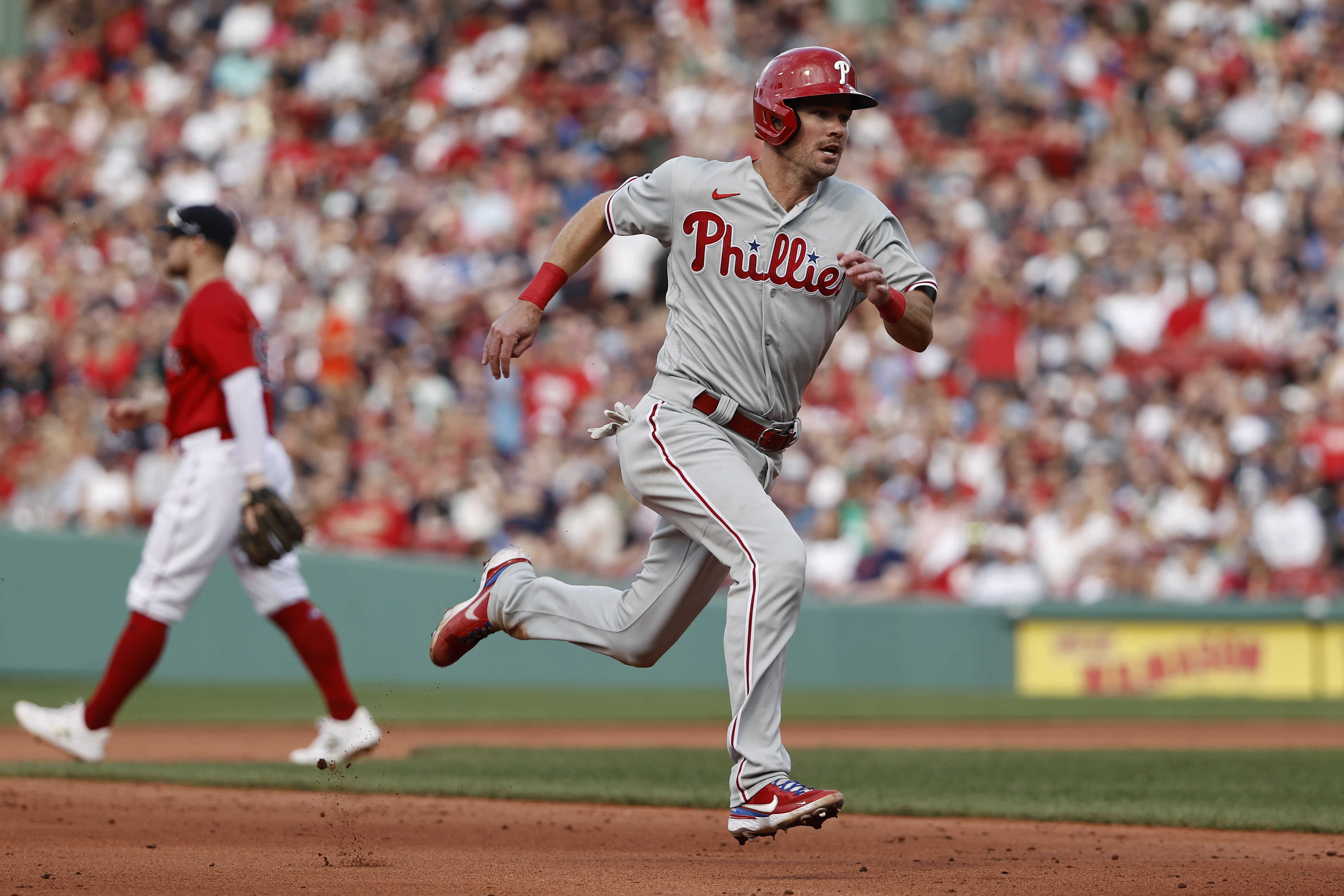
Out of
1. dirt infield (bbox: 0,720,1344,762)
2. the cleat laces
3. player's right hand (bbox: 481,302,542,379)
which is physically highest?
player's right hand (bbox: 481,302,542,379)

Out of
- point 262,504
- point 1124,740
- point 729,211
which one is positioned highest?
point 729,211

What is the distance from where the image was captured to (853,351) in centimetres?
1545

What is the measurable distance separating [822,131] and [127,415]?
3.67 m

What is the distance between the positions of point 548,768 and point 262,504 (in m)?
2.05

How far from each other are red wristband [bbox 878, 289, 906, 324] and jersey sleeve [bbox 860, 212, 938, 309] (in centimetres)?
12

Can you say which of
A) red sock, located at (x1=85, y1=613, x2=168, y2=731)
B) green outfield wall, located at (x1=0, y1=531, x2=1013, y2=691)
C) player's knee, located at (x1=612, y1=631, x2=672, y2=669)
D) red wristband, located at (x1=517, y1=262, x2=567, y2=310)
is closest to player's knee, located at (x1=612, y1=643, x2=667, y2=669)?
player's knee, located at (x1=612, y1=631, x2=672, y2=669)

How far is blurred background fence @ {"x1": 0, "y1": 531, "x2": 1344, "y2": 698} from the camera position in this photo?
41.3ft

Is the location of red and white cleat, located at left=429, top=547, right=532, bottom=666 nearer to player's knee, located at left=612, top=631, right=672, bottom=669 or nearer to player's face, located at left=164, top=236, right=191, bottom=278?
player's knee, located at left=612, top=631, right=672, bottom=669

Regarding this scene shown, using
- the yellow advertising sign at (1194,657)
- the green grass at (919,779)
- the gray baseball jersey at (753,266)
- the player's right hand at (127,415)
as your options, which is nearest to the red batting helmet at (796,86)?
the gray baseball jersey at (753,266)

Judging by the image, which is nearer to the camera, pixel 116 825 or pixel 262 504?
pixel 116 825

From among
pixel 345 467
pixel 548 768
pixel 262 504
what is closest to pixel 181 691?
pixel 345 467

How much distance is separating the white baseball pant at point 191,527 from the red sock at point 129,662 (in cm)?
4

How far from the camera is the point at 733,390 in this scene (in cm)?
493

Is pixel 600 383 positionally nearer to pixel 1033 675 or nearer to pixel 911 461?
pixel 911 461
